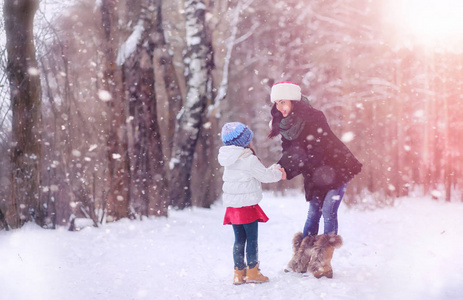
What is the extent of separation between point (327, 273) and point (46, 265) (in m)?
3.39

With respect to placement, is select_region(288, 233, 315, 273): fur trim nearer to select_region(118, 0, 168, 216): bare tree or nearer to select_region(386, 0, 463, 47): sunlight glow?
select_region(118, 0, 168, 216): bare tree

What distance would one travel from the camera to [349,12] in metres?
12.5

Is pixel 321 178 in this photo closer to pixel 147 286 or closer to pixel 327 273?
pixel 327 273

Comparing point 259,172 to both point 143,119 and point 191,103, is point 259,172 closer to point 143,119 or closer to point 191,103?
point 143,119

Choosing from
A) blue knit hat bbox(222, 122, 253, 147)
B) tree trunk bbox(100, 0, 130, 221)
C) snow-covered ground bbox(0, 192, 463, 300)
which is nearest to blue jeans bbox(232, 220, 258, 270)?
snow-covered ground bbox(0, 192, 463, 300)

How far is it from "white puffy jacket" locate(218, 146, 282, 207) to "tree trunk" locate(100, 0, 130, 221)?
434 centimetres

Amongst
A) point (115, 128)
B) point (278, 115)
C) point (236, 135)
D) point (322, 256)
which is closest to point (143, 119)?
point (115, 128)

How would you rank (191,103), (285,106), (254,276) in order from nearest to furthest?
(254,276), (285,106), (191,103)

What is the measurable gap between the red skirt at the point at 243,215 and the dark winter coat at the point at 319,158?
0.60 m

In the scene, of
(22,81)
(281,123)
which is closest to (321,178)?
(281,123)

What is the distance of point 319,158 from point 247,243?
120 centimetres

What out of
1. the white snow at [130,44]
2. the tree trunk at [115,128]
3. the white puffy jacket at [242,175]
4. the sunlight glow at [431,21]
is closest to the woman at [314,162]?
the white puffy jacket at [242,175]

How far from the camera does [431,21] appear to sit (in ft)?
36.7

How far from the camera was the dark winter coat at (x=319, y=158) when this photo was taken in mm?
5242
